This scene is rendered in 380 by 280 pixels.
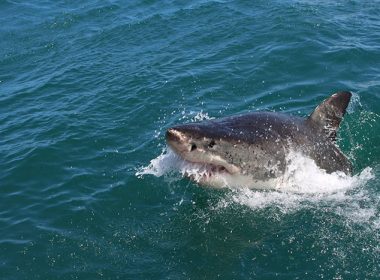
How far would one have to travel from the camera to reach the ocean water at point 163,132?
9.56 m

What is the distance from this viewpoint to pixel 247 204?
1033 centimetres

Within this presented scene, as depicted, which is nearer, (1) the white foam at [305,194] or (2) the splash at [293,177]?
(2) the splash at [293,177]

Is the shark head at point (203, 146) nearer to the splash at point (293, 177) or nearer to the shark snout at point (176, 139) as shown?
the shark snout at point (176, 139)

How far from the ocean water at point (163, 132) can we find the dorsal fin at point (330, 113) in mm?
935

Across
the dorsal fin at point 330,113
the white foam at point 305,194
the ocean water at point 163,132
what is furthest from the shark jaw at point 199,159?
the dorsal fin at point 330,113

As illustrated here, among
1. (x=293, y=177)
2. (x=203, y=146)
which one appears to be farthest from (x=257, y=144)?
(x=203, y=146)

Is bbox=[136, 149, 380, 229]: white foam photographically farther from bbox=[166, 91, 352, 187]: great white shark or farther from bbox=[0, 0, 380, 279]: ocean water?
bbox=[166, 91, 352, 187]: great white shark

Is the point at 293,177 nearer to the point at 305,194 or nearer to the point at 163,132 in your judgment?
the point at 305,194

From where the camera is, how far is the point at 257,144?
9.72 meters

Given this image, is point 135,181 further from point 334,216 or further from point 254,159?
point 334,216

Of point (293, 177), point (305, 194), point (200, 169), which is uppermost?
point (200, 169)

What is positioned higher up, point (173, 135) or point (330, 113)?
point (173, 135)

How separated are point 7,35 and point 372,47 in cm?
1405

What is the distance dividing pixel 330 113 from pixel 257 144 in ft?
6.81
